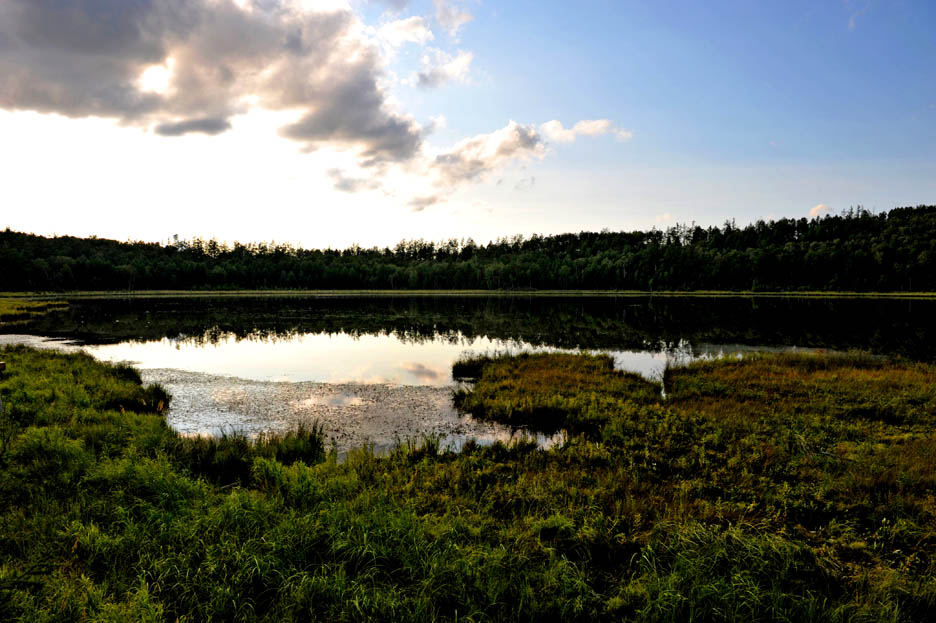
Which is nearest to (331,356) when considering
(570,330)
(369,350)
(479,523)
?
(369,350)

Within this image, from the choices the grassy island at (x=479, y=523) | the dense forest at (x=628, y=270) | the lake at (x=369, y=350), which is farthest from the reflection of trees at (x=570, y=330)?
the dense forest at (x=628, y=270)

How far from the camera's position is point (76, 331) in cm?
4341

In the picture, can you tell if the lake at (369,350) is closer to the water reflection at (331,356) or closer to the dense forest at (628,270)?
the water reflection at (331,356)

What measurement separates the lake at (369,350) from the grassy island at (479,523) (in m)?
3.44

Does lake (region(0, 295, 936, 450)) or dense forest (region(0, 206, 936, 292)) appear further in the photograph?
dense forest (region(0, 206, 936, 292))

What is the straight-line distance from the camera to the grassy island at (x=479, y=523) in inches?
228

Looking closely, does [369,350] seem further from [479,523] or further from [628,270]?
[628,270]

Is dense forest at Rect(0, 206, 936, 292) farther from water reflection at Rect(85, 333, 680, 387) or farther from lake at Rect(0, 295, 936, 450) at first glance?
water reflection at Rect(85, 333, 680, 387)

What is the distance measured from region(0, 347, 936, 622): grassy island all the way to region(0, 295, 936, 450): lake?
3.44 metres

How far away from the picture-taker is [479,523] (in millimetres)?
8125

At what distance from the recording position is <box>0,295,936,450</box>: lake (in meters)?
16.7

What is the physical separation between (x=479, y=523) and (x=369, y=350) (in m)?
→ 27.3

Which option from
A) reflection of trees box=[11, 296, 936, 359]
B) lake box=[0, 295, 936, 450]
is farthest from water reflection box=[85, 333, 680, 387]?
reflection of trees box=[11, 296, 936, 359]

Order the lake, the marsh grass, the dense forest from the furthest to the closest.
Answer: the dense forest → the lake → the marsh grass
